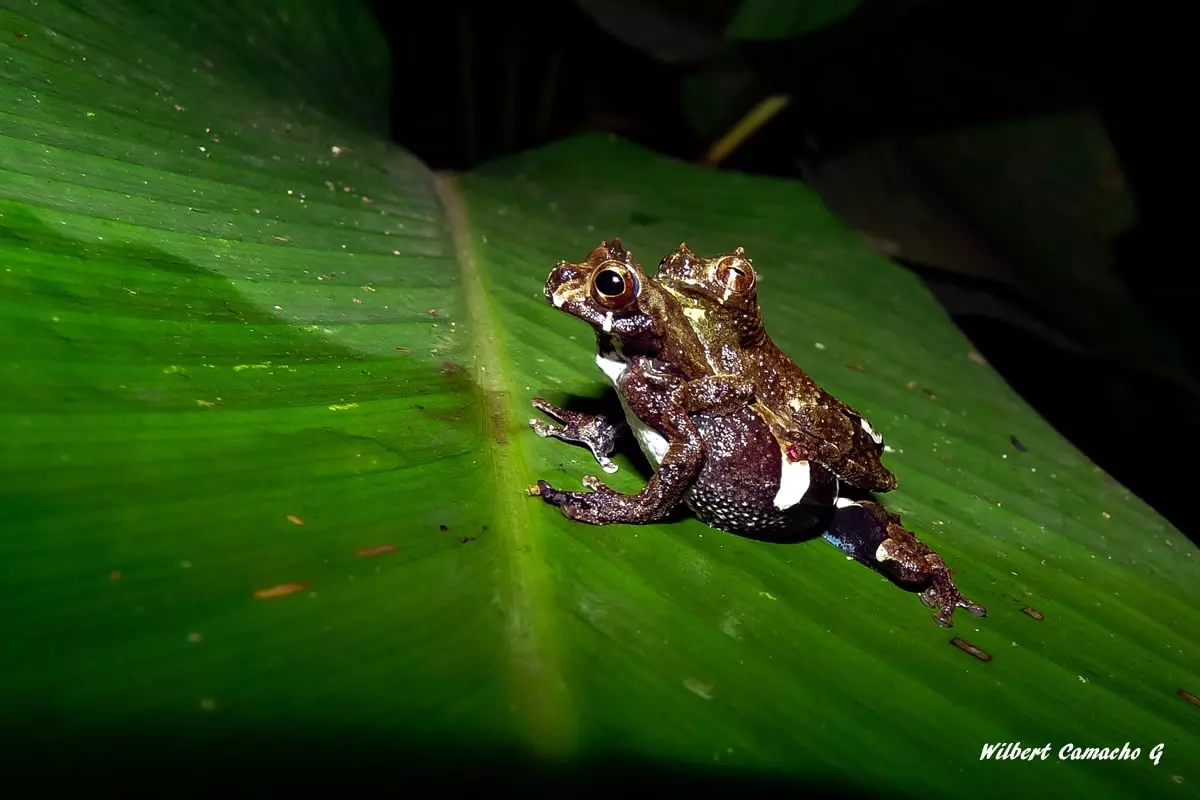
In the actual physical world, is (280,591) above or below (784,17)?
below

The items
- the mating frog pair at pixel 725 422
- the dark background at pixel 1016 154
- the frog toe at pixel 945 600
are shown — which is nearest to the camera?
the frog toe at pixel 945 600

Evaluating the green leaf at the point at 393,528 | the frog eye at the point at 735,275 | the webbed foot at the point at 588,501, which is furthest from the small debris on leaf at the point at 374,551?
the frog eye at the point at 735,275

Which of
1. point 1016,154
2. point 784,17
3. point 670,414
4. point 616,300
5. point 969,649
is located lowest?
point 969,649

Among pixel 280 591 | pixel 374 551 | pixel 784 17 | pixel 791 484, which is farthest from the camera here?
pixel 784 17

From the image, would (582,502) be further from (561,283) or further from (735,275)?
(735,275)

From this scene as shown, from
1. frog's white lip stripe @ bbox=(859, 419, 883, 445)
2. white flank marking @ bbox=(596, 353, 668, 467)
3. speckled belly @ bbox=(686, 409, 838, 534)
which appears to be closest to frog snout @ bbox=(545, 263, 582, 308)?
white flank marking @ bbox=(596, 353, 668, 467)

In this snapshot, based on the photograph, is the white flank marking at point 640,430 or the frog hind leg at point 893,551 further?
the white flank marking at point 640,430

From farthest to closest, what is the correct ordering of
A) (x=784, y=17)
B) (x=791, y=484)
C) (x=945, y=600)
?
1. (x=784, y=17)
2. (x=791, y=484)
3. (x=945, y=600)

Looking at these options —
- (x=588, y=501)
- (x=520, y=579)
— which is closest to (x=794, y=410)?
(x=588, y=501)

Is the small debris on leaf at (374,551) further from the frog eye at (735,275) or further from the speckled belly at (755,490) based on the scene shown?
the frog eye at (735,275)
